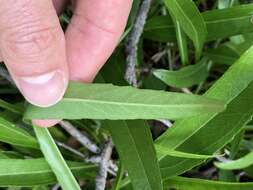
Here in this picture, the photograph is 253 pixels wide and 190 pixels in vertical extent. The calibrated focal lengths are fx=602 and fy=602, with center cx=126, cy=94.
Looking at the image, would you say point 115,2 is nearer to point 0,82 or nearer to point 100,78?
point 100,78

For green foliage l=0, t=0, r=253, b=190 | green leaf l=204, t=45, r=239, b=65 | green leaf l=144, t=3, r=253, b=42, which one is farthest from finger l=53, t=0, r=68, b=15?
green leaf l=204, t=45, r=239, b=65

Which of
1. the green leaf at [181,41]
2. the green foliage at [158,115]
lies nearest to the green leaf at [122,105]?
the green foliage at [158,115]

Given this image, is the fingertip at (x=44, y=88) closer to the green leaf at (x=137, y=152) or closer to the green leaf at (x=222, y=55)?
the green leaf at (x=137, y=152)

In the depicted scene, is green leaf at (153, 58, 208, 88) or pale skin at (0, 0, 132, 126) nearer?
pale skin at (0, 0, 132, 126)

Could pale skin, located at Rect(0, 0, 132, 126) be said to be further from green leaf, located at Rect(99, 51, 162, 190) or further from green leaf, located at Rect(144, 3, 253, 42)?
green leaf, located at Rect(144, 3, 253, 42)

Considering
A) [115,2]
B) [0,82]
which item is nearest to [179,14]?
[115,2]
